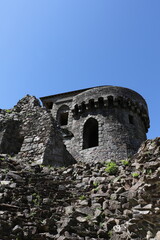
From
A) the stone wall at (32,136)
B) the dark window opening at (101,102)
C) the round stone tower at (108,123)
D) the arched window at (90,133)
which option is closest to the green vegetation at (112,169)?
the stone wall at (32,136)

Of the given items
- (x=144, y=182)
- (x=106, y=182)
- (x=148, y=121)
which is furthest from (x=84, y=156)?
(x=144, y=182)

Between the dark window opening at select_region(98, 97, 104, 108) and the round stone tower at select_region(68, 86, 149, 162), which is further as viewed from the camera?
the dark window opening at select_region(98, 97, 104, 108)

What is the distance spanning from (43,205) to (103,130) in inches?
454

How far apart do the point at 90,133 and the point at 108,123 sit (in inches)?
88.5

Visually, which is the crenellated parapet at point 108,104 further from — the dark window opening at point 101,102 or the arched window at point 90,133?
the arched window at point 90,133

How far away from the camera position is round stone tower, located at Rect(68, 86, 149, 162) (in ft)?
52.7

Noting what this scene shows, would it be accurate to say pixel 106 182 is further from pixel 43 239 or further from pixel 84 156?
pixel 84 156

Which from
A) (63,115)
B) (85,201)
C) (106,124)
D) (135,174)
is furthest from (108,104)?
(85,201)

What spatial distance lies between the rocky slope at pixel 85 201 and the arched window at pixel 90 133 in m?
10.2

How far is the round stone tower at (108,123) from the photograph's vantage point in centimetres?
1608

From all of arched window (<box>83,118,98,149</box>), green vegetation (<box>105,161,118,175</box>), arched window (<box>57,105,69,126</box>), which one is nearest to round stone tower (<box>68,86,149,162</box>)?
arched window (<box>83,118,98,149</box>)

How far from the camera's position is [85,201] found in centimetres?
630

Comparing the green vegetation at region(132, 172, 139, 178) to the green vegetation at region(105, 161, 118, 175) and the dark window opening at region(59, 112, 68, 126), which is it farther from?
the dark window opening at region(59, 112, 68, 126)

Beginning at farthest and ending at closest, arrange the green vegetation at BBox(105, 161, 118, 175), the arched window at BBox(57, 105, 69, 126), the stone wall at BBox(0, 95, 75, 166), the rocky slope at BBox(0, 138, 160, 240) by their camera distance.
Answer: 1. the arched window at BBox(57, 105, 69, 126)
2. the stone wall at BBox(0, 95, 75, 166)
3. the green vegetation at BBox(105, 161, 118, 175)
4. the rocky slope at BBox(0, 138, 160, 240)
